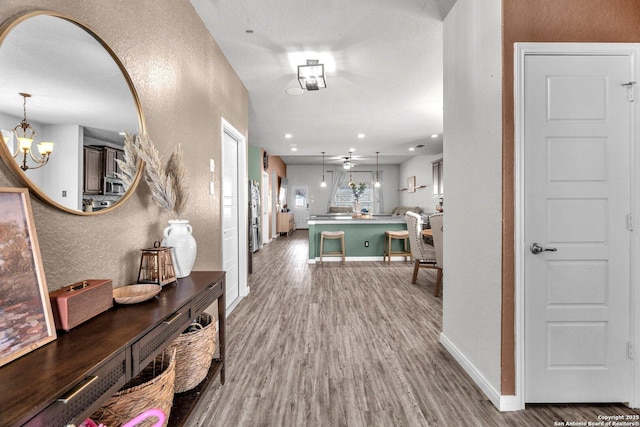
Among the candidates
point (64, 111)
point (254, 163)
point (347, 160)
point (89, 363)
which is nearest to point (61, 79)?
point (64, 111)

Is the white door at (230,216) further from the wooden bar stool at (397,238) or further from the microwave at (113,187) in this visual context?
the wooden bar stool at (397,238)

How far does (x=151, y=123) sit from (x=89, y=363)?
1.37m

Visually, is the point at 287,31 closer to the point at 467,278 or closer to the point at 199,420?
the point at 467,278

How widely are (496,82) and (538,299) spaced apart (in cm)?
129

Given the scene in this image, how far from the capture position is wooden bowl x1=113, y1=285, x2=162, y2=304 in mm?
1325

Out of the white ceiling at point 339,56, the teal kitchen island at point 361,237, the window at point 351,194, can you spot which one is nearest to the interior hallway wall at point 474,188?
the white ceiling at point 339,56

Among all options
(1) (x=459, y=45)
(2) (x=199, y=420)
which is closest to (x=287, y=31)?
(1) (x=459, y=45)

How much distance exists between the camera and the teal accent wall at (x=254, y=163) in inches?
301

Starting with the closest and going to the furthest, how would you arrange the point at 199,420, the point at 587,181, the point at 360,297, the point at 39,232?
the point at 39,232, the point at 199,420, the point at 587,181, the point at 360,297

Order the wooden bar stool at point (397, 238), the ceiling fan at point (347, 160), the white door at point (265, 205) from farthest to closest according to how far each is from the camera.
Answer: the ceiling fan at point (347, 160), the white door at point (265, 205), the wooden bar stool at point (397, 238)

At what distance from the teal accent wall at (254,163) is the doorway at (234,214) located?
12.6 ft

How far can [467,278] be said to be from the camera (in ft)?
7.03

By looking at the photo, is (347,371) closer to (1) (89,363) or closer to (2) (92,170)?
(1) (89,363)

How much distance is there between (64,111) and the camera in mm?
1214
